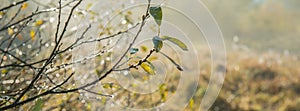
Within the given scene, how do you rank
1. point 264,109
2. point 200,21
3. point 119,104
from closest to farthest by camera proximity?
point 200,21 < point 119,104 < point 264,109

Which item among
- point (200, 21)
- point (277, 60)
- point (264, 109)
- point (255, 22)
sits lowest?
point (200, 21)

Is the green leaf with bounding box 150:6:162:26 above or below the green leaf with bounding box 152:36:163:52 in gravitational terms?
above

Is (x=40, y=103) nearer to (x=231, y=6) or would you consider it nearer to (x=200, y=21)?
(x=200, y=21)

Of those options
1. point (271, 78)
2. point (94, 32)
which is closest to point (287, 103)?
point (271, 78)

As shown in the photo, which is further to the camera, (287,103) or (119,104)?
(287,103)

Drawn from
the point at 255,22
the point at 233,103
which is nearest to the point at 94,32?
the point at 233,103

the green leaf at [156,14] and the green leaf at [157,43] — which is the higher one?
the green leaf at [156,14]

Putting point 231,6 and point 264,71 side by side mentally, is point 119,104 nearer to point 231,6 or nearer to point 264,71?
point 264,71

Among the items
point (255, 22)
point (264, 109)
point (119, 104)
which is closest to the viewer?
point (119, 104)

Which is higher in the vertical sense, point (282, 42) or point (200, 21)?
point (282, 42)
